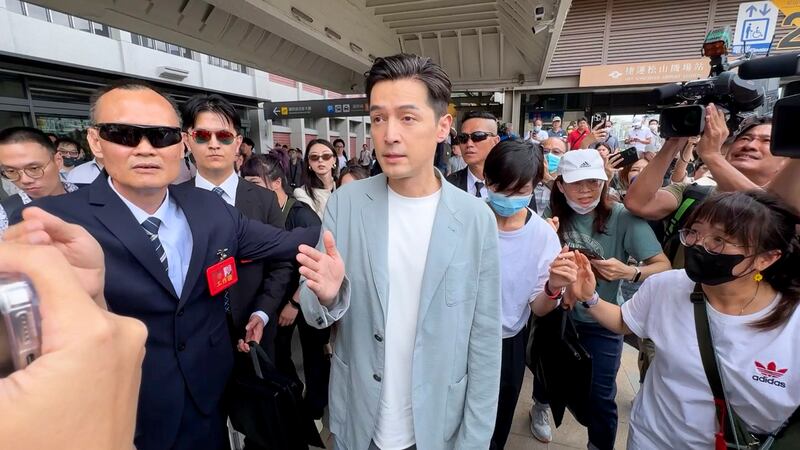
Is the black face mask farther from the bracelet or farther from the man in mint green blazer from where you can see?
the man in mint green blazer

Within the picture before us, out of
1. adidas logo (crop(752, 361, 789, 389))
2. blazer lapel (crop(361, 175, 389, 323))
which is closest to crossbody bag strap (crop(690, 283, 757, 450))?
adidas logo (crop(752, 361, 789, 389))

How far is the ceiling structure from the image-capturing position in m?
3.51

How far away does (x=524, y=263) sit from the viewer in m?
1.97

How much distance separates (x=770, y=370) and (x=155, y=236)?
Answer: 2.43 meters

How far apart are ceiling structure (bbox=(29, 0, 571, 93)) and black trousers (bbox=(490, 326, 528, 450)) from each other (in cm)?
332

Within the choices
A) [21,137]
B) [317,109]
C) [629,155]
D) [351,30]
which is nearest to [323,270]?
[21,137]

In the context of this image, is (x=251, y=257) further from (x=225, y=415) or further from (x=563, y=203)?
(x=563, y=203)

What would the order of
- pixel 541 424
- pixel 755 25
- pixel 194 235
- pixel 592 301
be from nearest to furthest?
1. pixel 194 235
2. pixel 592 301
3. pixel 541 424
4. pixel 755 25

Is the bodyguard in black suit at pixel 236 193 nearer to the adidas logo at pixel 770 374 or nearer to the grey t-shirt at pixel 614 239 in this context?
the grey t-shirt at pixel 614 239

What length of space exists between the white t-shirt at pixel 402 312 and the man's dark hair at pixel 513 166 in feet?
2.39

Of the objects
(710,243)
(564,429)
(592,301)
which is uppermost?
(710,243)

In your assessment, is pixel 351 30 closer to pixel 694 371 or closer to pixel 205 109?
pixel 205 109

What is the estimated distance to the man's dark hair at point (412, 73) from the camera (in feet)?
4.30

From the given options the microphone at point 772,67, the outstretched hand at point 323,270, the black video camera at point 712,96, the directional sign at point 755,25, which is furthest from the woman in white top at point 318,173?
the directional sign at point 755,25
